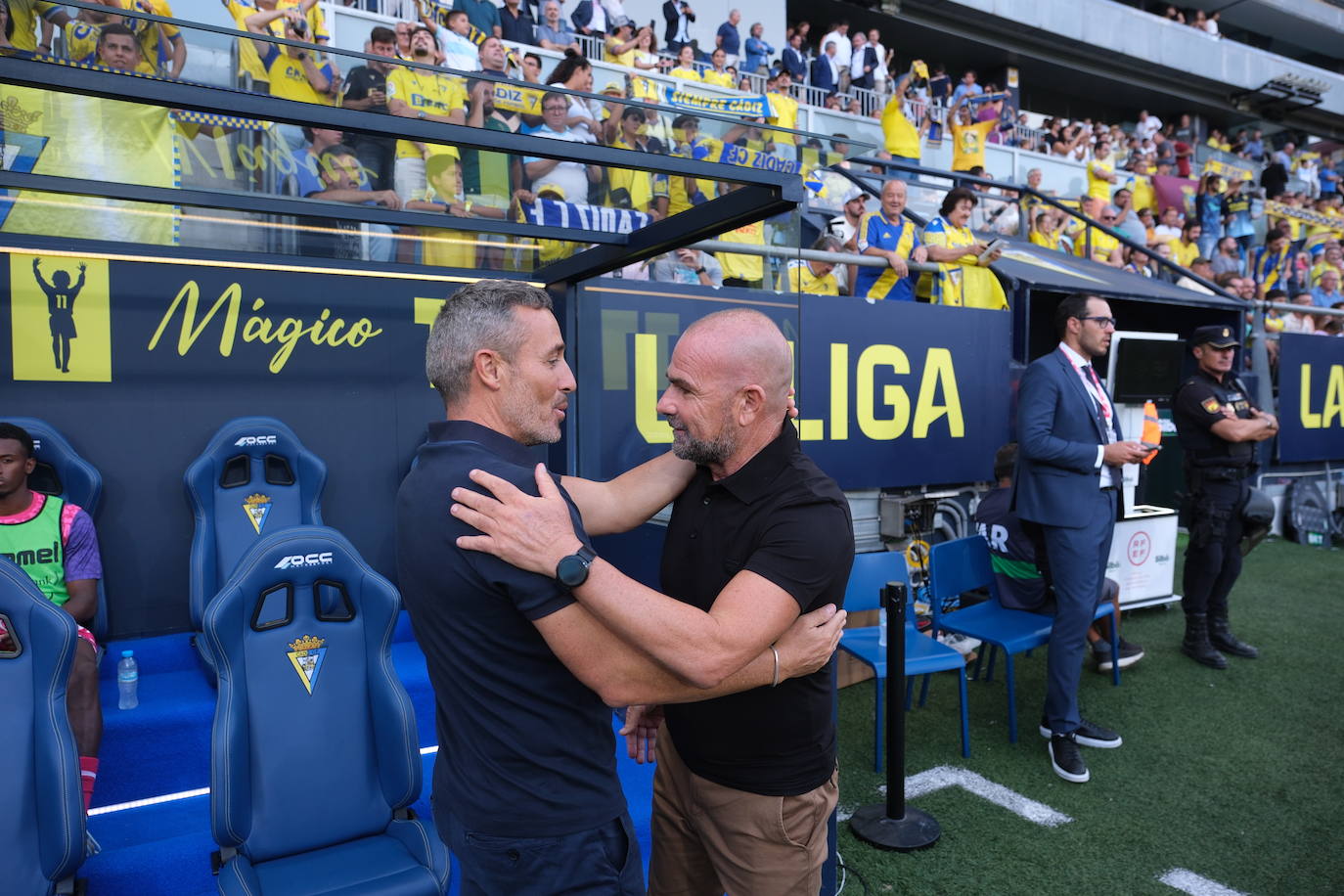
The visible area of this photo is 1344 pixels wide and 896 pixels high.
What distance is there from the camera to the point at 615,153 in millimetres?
2240

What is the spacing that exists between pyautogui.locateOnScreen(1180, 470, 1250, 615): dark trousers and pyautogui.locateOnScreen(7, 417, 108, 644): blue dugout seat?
5517 mm

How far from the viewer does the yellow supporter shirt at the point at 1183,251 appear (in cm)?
1209

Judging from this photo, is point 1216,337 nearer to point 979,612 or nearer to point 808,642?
point 979,612

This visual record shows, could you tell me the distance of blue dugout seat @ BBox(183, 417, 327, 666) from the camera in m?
3.79

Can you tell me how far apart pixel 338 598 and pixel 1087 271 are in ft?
24.2

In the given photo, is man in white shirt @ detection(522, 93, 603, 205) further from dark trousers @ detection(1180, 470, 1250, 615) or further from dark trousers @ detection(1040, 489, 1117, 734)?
dark trousers @ detection(1180, 470, 1250, 615)

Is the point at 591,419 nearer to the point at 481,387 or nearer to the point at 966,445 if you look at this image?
the point at 481,387

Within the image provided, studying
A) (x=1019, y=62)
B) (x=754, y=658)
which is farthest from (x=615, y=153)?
(x=1019, y=62)

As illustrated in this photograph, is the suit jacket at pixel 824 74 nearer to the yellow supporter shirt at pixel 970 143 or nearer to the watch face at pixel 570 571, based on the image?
the yellow supporter shirt at pixel 970 143

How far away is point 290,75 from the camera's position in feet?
7.39

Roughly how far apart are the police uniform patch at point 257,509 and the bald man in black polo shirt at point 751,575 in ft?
9.24

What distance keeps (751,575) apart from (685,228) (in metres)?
1.57

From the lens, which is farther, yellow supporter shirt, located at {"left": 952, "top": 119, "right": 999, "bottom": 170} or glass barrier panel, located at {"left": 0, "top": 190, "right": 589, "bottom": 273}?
yellow supporter shirt, located at {"left": 952, "top": 119, "right": 999, "bottom": 170}

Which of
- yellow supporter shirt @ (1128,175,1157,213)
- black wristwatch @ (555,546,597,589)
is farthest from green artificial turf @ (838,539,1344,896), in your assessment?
yellow supporter shirt @ (1128,175,1157,213)
